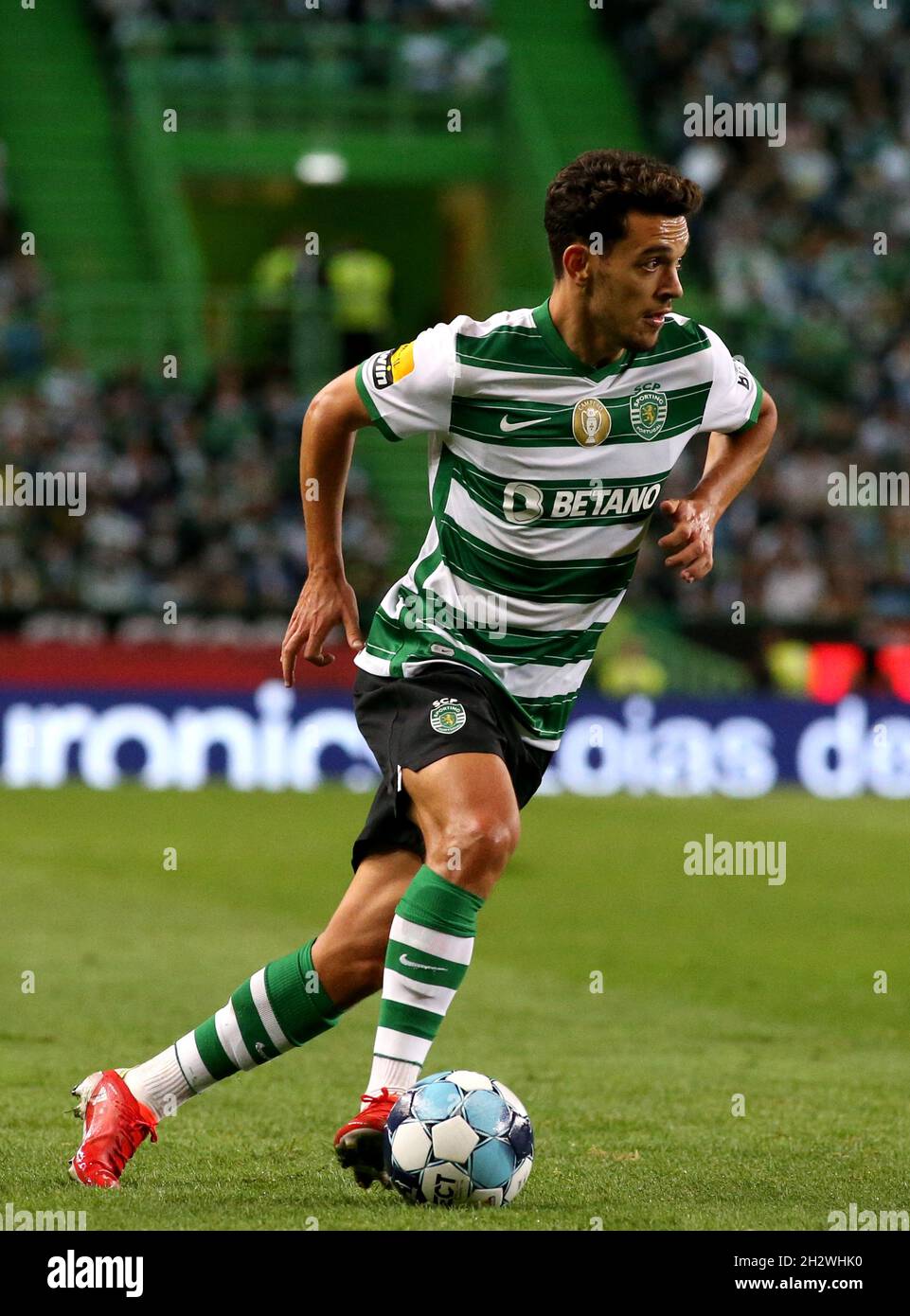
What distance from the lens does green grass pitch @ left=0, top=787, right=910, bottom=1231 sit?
4.82 metres

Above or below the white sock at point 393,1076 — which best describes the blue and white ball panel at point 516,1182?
below

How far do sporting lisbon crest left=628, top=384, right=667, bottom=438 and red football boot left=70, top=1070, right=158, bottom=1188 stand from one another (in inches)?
75.8

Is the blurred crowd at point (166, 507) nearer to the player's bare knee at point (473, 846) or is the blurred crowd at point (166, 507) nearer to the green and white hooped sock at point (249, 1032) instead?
the green and white hooped sock at point (249, 1032)

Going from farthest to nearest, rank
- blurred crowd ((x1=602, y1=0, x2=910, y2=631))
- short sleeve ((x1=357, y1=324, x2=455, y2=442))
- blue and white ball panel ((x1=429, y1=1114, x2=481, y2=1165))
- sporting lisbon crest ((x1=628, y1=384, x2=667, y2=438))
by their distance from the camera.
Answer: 1. blurred crowd ((x1=602, y1=0, x2=910, y2=631))
2. sporting lisbon crest ((x1=628, y1=384, x2=667, y2=438))
3. short sleeve ((x1=357, y1=324, x2=455, y2=442))
4. blue and white ball panel ((x1=429, y1=1114, x2=481, y2=1165))

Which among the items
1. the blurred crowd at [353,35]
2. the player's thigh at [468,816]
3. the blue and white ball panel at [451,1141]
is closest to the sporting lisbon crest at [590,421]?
the player's thigh at [468,816]

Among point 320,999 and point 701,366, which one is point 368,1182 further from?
point 701,366

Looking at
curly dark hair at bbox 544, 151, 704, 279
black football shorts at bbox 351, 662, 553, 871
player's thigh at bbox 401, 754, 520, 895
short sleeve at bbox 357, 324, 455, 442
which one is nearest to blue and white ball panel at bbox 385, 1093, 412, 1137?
player's thigh at bbox 401, 754, 520, 895

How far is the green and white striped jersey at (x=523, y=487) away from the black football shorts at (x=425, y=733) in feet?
0.13

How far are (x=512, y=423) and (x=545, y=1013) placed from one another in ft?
12.0

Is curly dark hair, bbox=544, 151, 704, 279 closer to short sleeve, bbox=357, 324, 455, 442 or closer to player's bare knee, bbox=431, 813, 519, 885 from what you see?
short sleeve, bbox=357, 324, 455, 442

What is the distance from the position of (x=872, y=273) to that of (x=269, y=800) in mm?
10584

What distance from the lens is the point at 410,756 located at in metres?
4.81

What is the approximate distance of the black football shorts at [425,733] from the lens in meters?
4.81
